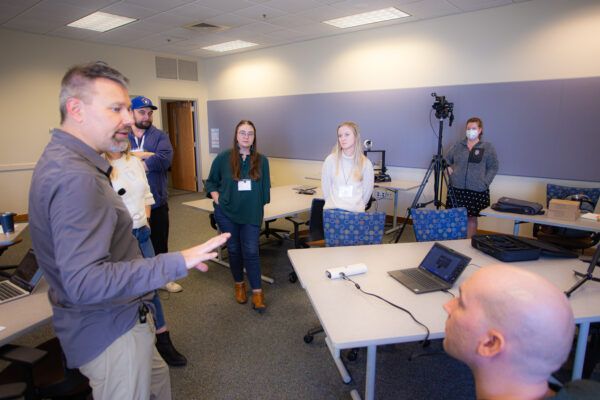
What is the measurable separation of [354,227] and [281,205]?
4.46 feet

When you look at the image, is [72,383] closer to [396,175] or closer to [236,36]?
[396,175]

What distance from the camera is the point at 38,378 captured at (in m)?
1.41

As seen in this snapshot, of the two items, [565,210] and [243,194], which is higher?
[243,194]

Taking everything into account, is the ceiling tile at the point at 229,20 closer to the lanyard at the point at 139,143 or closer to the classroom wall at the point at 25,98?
the classroom wall at the point at 25,98

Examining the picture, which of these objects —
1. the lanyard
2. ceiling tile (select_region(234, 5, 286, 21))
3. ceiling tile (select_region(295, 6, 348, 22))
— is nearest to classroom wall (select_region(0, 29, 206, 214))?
ceiling tile (select_region(234, 5, 286, 21))

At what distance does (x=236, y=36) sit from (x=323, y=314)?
226 inches

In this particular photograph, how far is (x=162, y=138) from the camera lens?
2.70 m

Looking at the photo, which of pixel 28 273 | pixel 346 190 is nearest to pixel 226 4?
pixel 346 190

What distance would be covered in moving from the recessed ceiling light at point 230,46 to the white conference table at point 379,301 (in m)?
5.52

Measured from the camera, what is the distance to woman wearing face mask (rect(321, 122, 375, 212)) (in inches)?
109

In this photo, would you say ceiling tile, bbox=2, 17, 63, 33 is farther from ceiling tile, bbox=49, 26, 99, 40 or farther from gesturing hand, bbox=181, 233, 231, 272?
gesturing hand, bbox=181, 233, 231, 272

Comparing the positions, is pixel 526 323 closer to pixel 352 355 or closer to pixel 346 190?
pixel 352 355

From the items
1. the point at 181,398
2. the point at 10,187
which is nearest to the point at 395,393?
the point at 181,398

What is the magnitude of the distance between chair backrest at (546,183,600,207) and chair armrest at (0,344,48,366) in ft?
15.0
